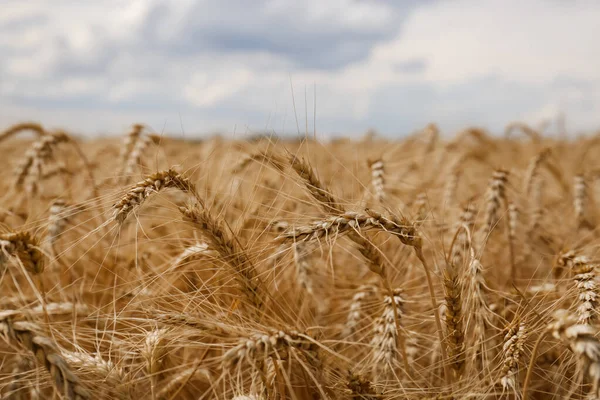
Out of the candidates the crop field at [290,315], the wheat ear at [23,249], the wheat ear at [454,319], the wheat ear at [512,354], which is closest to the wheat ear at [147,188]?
the crop field at [290,315]

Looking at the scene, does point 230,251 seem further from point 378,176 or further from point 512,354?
point 378,176

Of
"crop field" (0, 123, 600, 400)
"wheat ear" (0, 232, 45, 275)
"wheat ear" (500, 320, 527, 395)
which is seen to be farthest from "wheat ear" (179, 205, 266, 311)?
"wheat ear" (500, 320, 527, 395)

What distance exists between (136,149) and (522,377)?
7.77 ft

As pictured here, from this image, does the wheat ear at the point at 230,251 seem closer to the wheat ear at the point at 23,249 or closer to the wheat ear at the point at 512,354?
the wheat ear at the point at 23,249

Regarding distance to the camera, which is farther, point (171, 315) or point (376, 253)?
point (376, 253)

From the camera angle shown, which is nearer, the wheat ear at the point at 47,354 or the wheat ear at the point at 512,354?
the wheat ear at the point at 47,354

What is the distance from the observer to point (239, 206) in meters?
2.98

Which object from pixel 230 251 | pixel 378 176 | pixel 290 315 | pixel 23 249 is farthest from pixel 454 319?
pixel 23 249

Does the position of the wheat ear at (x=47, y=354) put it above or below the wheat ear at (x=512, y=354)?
above

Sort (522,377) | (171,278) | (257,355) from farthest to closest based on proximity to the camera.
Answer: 1. (171,278)
2. (522,377)
3. (257,355)

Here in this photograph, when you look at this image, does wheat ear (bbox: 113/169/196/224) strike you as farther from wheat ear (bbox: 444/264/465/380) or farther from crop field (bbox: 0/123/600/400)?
wheat ear (bbox: 444/264/465/380)

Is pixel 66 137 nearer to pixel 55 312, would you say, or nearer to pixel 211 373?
pixel 55 312

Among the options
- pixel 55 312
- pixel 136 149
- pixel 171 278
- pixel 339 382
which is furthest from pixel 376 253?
pixel 136 149

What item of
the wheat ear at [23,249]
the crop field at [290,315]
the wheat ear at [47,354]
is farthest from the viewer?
A: the wheat ear at [23,249]
